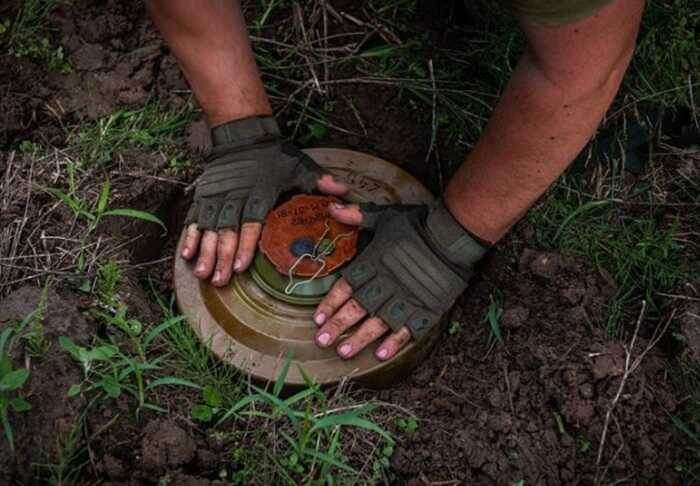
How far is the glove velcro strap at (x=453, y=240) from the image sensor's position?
2.22 m

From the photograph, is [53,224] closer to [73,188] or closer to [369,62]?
[73,188]

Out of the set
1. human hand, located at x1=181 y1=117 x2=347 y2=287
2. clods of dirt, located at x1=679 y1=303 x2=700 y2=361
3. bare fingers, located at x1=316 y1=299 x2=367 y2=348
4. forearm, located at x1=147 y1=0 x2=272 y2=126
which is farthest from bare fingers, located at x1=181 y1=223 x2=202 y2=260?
clods of dirt, located at x1=679 y1=303 x2=700 y2=361

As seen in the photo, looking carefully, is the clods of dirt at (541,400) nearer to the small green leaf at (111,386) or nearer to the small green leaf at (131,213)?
the small green leaf at (111,386)

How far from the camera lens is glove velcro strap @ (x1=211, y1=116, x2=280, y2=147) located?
246 cm

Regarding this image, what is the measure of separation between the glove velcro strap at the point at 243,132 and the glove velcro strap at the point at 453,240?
24.0 inches

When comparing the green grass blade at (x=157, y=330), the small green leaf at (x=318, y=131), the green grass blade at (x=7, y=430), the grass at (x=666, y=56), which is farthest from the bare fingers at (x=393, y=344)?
the grass at (x=666, y=56)

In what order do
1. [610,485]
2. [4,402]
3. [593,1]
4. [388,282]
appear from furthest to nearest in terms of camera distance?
[388,282]
[610,485]
[4,402]
[593,1]

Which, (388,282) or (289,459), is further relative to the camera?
(388,282)

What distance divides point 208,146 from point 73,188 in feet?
1.52

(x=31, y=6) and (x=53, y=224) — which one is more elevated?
(x=31, y=6)

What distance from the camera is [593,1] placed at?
62.2 inches

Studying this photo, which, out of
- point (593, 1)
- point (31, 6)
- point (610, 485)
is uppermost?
point (593, 1)

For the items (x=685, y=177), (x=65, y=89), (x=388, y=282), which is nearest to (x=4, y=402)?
(x=388, y=282)

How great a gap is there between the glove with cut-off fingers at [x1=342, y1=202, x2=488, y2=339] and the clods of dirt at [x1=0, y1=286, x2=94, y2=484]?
77 cm
